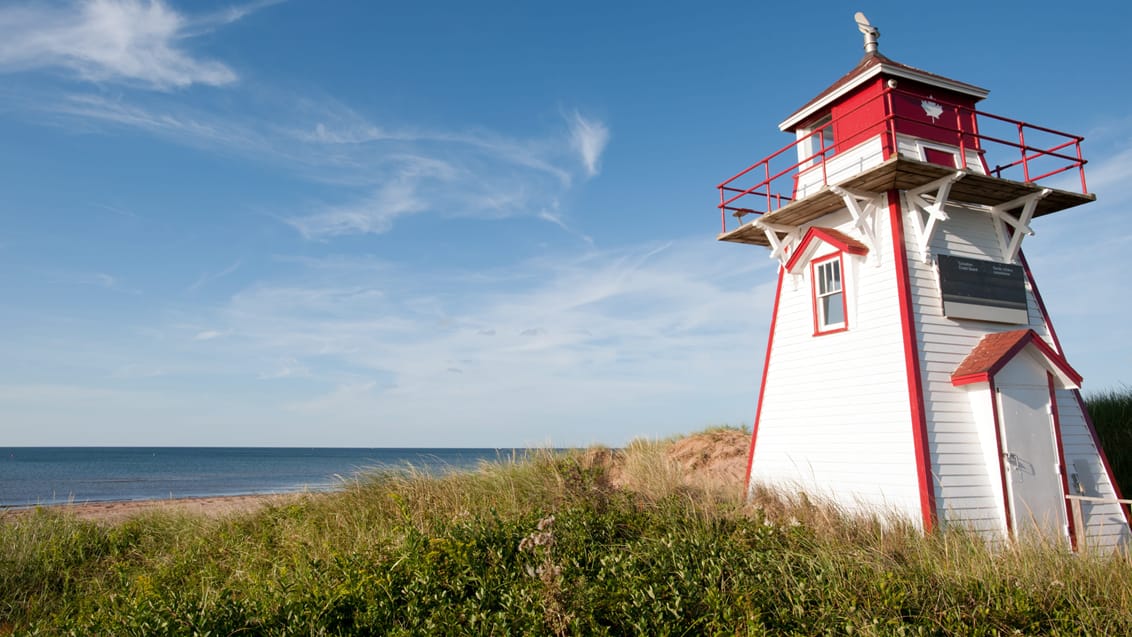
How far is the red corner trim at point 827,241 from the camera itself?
40.0ft

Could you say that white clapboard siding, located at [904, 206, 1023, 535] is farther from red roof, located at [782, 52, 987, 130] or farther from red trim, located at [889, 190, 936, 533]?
red roof, located at [782, 52, 987, 130]

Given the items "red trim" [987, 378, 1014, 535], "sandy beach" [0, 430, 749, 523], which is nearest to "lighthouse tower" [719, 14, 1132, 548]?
"red trim" [987, 378, 1014, 535]

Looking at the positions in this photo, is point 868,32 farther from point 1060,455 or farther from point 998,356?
point 1060,455

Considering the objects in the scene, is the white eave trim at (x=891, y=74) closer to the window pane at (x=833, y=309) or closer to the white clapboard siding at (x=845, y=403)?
Result: the white clapboard siding at (x=845, y=403)

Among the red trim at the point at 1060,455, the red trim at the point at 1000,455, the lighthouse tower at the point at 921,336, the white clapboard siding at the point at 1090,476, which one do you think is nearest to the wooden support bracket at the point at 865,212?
the lighthouse tower at the point at 921,336

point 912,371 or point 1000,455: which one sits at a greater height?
point 912,371

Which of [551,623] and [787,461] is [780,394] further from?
[551,623]

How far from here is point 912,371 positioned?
11.0m

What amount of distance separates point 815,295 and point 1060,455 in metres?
4.67

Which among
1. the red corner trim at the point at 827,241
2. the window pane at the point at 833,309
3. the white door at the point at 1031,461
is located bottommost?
→ the white door at the point at 1031,461

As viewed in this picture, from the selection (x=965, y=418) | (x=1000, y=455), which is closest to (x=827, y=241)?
(x=965, y=418)

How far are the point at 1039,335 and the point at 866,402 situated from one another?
12.6ft

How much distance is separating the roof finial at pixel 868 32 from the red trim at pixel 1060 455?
687 cm

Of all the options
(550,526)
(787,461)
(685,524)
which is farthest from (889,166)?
(550,526)
